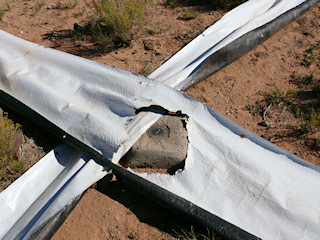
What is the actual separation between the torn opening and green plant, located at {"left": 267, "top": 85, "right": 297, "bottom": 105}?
3.53 ft

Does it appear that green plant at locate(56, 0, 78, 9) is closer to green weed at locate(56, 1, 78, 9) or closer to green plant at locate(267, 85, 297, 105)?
green weed at locate(56, 1, 78, 9)

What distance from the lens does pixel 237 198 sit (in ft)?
6.55

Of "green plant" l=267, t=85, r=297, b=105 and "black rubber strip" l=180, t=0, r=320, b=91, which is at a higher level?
"black rubber strip" l=180, t=0, r=320, b=91

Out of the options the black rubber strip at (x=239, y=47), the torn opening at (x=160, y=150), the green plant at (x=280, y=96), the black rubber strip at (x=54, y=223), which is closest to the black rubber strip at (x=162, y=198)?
the black rubber strip at (x=54, y=223)

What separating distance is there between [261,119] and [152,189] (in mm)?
1347

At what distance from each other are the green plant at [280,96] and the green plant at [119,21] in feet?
5.67

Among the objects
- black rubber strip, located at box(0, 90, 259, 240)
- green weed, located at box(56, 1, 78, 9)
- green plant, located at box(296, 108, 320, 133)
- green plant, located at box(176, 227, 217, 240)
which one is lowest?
green plant, located at box(176, 227, 217, 240)

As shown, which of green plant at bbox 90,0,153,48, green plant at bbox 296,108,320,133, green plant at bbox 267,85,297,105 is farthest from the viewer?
green plant at bbox 90,0,153,48

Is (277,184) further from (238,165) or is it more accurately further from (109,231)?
(109,231)

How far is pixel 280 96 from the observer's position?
2891 millimetres

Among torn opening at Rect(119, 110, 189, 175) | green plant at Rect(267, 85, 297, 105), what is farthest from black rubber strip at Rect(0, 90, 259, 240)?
green plant at Rect(267, 85, 297, 105)

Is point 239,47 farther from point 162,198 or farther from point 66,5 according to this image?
point 66,5

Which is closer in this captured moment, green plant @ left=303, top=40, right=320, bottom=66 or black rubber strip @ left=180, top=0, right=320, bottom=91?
black rubber strip @ left=180, top=0, right=320, bottom=91

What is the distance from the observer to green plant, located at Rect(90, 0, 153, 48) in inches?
135
